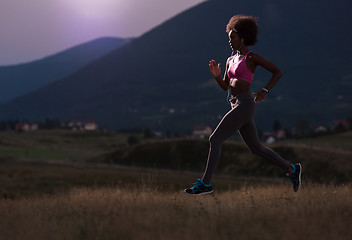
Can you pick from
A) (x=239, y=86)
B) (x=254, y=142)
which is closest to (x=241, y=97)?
(x=239, y=86)

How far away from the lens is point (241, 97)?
369 inches

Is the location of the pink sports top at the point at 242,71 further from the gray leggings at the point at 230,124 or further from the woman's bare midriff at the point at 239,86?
the gray leggings at the point at 230,124

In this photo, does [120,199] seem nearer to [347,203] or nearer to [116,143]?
[347,203]

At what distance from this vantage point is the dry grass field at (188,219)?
632 cm

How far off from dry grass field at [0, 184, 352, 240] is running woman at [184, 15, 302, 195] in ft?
2.46

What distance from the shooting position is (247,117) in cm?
933

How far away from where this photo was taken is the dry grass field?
6324 millimetres

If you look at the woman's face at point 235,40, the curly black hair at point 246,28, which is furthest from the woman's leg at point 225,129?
the curly black hair at point 246,28

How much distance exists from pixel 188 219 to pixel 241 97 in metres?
3.07

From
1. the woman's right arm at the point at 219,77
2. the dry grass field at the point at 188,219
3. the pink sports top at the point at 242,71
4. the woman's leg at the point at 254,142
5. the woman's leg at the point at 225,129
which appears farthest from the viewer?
the woman's right arm at the point at 219,77

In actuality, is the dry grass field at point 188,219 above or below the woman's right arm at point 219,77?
below

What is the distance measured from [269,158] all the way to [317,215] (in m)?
2.43

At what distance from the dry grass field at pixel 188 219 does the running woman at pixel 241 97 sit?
0.75 metres

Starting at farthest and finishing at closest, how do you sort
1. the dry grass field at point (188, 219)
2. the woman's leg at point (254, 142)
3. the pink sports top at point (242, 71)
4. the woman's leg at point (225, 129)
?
the woman's leg at point (254, 142)
the pink sports top at point (242, 71)
the woman's leg at point (225, 129)
the dry grass field at point (188, 219)
